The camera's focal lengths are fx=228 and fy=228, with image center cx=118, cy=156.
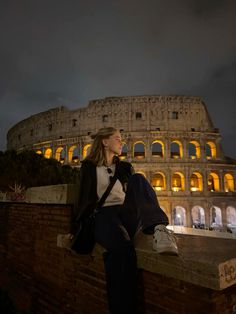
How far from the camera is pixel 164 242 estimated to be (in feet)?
6.05

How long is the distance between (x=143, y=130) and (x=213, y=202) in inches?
445

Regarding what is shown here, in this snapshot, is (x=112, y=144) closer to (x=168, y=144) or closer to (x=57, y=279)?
(x=57, y=279)

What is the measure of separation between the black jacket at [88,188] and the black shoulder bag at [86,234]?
5 cm

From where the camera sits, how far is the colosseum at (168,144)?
83.0ft

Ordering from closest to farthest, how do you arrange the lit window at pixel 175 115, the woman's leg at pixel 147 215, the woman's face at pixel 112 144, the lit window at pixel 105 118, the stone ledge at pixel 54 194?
the woman's leg at pixel 147 215
the woman's face at pixel 112 144
the stone ledge at pixel 54 194
the lit window at pixel 175 115
the lit window at pixel 105 118

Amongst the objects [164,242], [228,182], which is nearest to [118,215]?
[164,242]

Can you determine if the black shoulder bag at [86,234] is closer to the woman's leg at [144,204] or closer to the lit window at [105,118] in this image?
the woman's leg at [144,204]

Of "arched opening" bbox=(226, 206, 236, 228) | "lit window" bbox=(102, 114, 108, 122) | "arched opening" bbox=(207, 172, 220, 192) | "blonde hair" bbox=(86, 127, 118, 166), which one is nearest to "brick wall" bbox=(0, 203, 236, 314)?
"blonde hair" bbox=(86, 127, 118, 166)

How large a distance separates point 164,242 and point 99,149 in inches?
53.5

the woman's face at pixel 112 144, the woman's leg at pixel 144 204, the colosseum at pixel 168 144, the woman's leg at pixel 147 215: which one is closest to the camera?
the woman's leg at pixel 147 215

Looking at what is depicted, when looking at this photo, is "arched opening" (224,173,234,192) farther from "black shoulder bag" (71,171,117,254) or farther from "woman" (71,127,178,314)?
"black shoulder bag" (71,171,117,254)

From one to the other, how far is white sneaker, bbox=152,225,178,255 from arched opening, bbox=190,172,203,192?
25644mm

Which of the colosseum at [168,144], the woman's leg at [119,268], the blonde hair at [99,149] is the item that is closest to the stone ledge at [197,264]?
the woman's leg at [119,268]

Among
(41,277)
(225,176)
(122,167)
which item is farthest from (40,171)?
(225,176)
